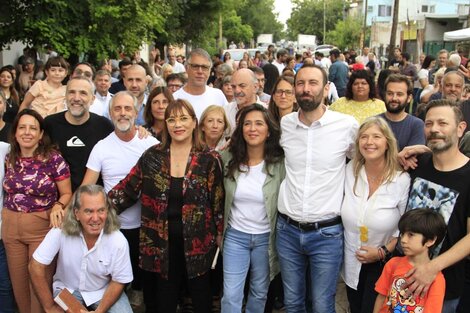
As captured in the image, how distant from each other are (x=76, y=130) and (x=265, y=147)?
1672 mm

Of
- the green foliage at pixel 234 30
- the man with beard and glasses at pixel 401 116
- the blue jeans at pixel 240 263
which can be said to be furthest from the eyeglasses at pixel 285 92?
the green foliage at pixel 234 30

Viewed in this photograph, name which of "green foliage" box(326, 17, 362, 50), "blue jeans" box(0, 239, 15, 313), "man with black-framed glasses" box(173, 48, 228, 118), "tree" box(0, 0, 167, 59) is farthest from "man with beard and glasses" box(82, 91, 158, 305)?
"green foliage" box(326, 17, 362, 50)

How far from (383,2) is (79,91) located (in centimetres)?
7425

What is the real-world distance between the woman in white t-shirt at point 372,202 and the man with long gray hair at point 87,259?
1714 millimetres

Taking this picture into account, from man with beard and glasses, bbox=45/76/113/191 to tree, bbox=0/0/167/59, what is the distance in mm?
4657

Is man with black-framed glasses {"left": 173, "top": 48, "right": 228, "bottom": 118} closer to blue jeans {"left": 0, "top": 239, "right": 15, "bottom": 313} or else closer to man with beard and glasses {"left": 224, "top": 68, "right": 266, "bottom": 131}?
man with beard and glasses {"left": 224, "top": 68, "right": 266, "bottom": 131}

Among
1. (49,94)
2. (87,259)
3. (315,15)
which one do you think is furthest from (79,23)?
(315,15)

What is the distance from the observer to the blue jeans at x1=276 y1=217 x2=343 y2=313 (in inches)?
135

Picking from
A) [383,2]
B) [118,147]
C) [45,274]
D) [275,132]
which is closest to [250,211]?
[275,132]

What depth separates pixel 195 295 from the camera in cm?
381

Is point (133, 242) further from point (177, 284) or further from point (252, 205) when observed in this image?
point (252, 205)

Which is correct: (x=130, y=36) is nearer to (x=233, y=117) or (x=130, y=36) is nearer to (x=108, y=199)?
(x=233, y=117)

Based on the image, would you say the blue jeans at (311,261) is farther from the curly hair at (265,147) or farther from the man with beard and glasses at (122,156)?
the man with beard and glasses at (122,156)

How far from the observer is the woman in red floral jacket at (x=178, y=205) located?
361 cm
